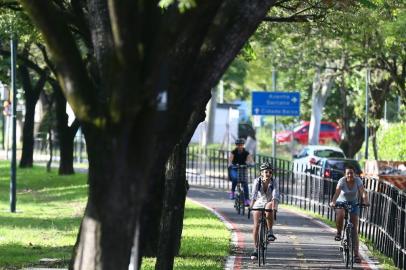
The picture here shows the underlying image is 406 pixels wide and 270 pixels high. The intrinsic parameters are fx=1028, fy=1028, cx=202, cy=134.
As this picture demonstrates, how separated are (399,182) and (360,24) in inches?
249

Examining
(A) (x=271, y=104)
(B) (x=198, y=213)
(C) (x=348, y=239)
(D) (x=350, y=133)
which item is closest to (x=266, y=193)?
(C) (x=348, y=239)

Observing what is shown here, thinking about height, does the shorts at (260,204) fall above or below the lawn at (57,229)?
above

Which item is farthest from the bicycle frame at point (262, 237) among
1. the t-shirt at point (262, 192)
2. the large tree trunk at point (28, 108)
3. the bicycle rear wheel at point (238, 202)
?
the large tree trunk at point (28, 108)

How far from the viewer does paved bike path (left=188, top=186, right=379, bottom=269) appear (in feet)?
54.2

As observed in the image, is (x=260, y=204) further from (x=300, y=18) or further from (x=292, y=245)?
(x=300, y=18)

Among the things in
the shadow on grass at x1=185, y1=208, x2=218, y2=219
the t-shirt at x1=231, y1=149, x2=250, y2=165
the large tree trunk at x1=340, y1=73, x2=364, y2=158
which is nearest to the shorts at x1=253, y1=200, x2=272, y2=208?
the shadow on grass at x1=185, y1=208, x2=218, y2=219

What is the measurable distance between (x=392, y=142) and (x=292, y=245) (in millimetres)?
22631

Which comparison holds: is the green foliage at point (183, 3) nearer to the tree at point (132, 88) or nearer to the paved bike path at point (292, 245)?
the tree at point (132, 88)

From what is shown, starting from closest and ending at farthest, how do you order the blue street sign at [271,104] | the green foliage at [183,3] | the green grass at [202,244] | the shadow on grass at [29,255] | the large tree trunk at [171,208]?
the green foliage at [183,3] → the large tree trunk at [171,208] → the green grass at [202,244] → the shadow on grass at [29,255] → the blue street sign at [271,104]

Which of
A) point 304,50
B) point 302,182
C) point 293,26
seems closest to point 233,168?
point 293,26

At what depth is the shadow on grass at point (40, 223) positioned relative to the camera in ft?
73.4

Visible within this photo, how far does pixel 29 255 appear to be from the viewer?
17188 mm

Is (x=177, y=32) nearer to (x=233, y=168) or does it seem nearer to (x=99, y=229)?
(x=99, y=229)

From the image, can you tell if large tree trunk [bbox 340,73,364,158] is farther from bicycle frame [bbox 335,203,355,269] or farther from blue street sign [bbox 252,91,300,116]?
bicycle frame [bbox 335,203,355,269]
